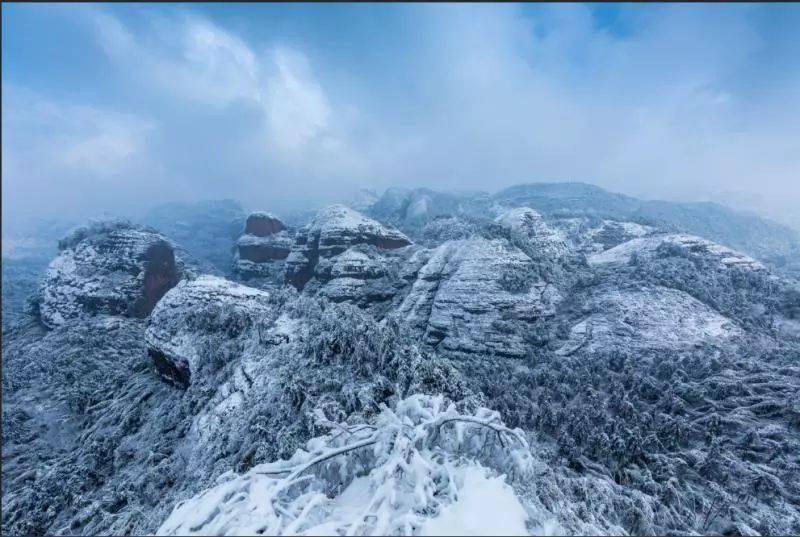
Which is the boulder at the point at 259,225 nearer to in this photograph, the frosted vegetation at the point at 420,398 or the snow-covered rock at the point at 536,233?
the frosted vegetation at the point at 420,398

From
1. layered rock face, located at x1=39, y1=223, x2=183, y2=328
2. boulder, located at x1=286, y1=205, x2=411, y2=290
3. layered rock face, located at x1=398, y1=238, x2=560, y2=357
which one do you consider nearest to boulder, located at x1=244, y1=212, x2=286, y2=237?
boulder, located at x1=286, y1=205, x2=411, y2=290

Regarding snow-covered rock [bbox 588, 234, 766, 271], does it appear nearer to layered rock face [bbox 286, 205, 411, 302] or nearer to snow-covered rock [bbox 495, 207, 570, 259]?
snow-covered rock [bbox 495, 207, 570, 259]

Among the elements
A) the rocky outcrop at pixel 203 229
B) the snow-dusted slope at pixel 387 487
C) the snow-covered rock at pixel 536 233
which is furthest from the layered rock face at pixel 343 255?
the snow-dusted slope at pixel 387 487

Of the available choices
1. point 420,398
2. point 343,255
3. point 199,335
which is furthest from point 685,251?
point 199,335

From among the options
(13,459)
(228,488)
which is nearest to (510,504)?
(228,488)

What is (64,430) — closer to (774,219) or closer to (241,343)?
(241,343)

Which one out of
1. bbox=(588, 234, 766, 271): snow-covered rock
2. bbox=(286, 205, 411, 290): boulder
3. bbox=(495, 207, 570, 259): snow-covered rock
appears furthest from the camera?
bbox=(286, 205, 411, 290): boulder
